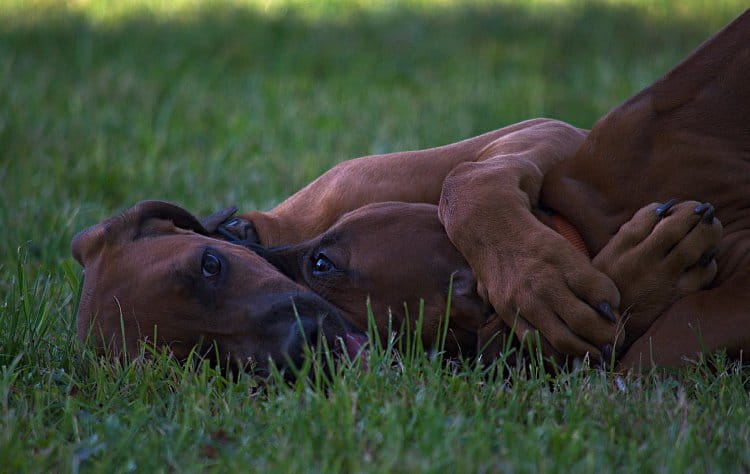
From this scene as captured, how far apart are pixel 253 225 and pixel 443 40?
4843mm

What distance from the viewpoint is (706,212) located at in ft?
7.82

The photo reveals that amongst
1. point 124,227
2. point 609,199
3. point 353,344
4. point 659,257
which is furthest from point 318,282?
point 659,257

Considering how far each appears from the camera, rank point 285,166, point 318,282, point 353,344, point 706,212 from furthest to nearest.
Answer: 1. point 285,166
2. point 318,282
3. point 353,344
4. point 706,212

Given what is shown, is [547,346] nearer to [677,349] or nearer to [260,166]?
[677,349]

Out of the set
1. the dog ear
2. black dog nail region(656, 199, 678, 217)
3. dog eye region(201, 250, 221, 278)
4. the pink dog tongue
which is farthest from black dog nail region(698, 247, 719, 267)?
the dog ear

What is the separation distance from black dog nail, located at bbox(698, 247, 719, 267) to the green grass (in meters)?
0.27

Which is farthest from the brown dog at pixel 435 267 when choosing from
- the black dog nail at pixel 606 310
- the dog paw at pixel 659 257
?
the black dog nail at pixel 606 310

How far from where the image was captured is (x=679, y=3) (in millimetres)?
8891

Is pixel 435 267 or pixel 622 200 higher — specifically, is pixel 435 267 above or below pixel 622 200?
below

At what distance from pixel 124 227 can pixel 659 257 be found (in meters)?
1.57

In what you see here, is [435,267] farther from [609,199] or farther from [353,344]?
[609,199]

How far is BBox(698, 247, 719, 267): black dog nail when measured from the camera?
2.44 meters

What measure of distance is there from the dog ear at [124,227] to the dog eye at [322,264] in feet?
1.62

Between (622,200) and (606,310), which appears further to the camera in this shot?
(622,200)
